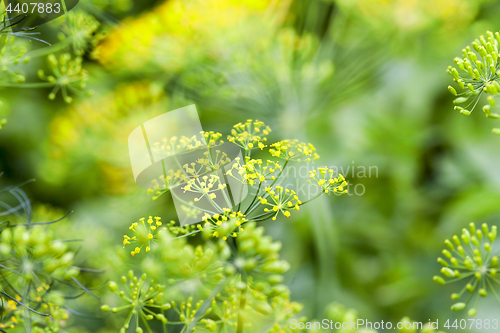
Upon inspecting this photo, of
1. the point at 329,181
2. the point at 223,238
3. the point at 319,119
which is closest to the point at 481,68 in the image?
the point at 329,181

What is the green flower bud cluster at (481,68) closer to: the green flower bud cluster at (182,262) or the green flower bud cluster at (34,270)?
the green flower bud cluster at (182,262)

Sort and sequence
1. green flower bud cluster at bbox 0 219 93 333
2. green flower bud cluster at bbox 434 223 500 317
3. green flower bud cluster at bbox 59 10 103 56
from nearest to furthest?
green flower bud cluster at bbox 434 223 500 317 < green flower bud cluster at bbox 0 219 93 333 < green flower bud cluster at bbox 59 10 103 56

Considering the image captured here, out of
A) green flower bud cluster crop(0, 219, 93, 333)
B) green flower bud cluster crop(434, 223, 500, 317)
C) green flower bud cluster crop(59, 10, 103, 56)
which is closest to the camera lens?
green flower bud cluster crop(434, 223, 500, 317)

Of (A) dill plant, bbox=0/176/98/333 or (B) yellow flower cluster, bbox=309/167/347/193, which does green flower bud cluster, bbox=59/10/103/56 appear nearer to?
(A) dill plant, bbox=0/176/98/333

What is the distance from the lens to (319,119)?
2.52 feet

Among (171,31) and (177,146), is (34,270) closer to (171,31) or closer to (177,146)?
(177,146)

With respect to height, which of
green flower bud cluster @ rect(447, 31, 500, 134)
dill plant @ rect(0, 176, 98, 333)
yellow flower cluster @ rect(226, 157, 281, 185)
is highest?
green flower bud cluster @ rect(447, 31, 500, 134)

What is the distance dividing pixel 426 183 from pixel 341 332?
0.60 metres

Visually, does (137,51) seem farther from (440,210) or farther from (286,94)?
(440,210)

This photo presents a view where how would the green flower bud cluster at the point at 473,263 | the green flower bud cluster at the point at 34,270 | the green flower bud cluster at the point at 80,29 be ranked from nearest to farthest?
the green flower bud cluster at the point at 473,263, the green flower bud cluster at the point at 34,270, the green flower bud cluster at the point at 80,29

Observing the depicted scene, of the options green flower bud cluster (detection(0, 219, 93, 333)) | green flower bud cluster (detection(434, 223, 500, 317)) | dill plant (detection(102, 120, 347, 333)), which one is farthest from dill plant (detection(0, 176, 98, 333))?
green flower bud cluster (detection(434, 223, 500, 317))

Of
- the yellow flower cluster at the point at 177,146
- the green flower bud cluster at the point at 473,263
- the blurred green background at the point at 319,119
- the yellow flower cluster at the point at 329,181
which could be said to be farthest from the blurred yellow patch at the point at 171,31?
the green flower bud cluster at the point at 473,263

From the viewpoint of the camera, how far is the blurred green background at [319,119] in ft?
2.06

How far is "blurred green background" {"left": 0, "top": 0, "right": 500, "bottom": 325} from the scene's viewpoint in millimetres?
626
